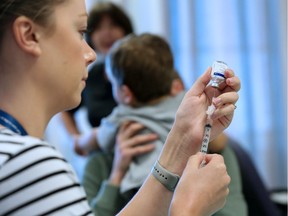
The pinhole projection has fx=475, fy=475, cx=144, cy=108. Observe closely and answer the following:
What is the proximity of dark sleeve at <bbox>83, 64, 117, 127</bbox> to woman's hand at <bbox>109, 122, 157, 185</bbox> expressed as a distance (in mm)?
515

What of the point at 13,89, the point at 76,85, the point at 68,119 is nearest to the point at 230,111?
the point at 76,85

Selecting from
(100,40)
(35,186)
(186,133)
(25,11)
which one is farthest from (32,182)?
(100,40)

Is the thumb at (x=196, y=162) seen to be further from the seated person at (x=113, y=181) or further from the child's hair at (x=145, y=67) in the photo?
the child's hair at (x=145, y=67)

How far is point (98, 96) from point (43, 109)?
117cm

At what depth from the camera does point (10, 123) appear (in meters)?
0.77

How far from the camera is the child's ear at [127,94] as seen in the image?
1375 millimetres

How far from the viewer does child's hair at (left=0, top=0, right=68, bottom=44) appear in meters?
0.74

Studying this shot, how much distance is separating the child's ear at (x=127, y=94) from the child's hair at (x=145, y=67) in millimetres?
11

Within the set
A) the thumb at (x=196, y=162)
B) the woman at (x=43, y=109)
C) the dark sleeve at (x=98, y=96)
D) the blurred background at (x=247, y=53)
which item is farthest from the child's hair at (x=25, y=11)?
the blurred background at (x=247, y=53)

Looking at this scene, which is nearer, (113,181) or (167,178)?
(167,178)

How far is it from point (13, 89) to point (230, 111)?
A: 16.4 inches

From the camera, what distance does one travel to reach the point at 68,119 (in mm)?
2215

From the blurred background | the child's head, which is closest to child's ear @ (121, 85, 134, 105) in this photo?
the child's head

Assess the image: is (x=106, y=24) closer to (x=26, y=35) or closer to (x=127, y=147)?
(x=127, y=147)
